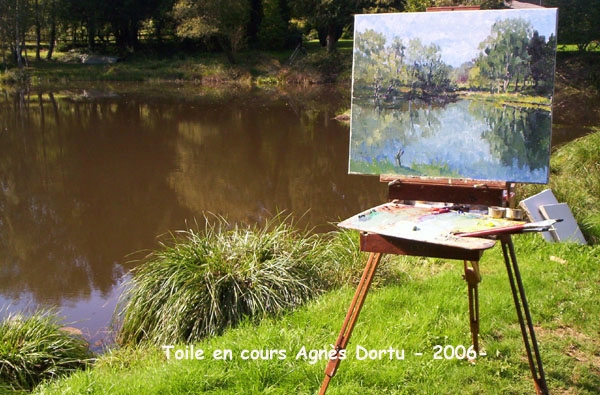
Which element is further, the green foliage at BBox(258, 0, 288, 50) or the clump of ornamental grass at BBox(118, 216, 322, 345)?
the green foliage at BBox(258, 0, 288, 50)

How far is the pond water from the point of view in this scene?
574cm

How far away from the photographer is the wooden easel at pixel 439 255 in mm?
2402

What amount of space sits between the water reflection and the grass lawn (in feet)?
6.28

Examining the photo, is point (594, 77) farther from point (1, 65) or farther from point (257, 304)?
point (1, 65)

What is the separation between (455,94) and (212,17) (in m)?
26.4

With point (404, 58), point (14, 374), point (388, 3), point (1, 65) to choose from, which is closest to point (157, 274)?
point (14, 374)

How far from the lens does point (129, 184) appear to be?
9.28m

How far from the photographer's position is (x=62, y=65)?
2898 centimetres

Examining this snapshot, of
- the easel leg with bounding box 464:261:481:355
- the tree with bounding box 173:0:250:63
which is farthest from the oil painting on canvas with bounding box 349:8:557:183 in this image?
the tree with bounding box 173:0:250:63

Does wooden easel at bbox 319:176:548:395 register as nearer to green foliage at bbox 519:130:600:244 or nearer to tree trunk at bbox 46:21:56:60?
green foliage at bbox 519:130:600:244

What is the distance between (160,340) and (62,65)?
2851 centimetres

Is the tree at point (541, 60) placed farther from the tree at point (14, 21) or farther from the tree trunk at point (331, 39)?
the tree at point (14, 21)

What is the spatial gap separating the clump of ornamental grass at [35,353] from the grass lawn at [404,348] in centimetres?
23

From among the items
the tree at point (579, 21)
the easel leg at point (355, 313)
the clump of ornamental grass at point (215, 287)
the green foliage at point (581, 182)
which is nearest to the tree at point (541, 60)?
the easel leg at point (355, 313)
